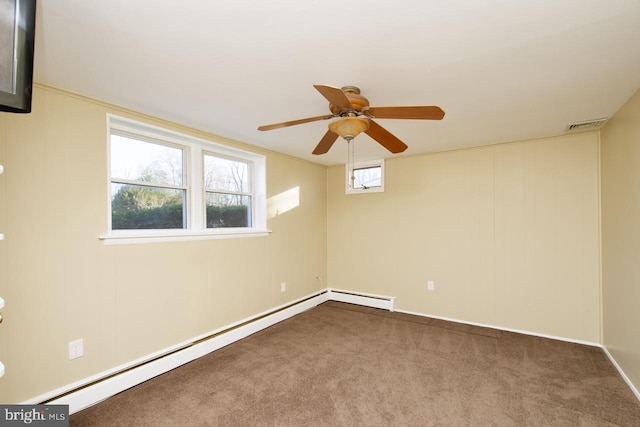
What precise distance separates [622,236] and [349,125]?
252 cm

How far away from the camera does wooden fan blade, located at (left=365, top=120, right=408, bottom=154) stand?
2043 mm

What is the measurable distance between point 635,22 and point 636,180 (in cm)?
133

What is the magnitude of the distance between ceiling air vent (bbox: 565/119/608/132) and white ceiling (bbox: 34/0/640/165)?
0.18m

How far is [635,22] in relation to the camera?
1439 mm

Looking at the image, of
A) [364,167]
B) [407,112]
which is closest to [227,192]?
[364,167]

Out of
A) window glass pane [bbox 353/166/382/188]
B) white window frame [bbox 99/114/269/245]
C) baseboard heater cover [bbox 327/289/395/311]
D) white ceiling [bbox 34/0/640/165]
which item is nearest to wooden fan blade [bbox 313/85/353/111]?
white ceiling [bbox 34/0/640/165]

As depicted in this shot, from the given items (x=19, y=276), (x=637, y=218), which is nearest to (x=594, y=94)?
(x=637, y=218)

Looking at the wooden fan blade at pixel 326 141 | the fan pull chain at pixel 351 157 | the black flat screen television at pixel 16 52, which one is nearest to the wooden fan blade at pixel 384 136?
the wooden fan blade at pixel 326 141

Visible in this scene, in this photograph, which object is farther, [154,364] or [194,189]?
[194,189]

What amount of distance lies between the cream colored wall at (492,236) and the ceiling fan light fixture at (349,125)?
8.09 feet

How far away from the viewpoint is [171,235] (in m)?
2.82

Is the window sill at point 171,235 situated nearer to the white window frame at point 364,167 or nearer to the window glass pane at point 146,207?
the window glass pane at point 146,207

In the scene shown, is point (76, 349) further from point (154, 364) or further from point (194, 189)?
point (194, 189)

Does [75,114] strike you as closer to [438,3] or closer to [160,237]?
[160,237]
